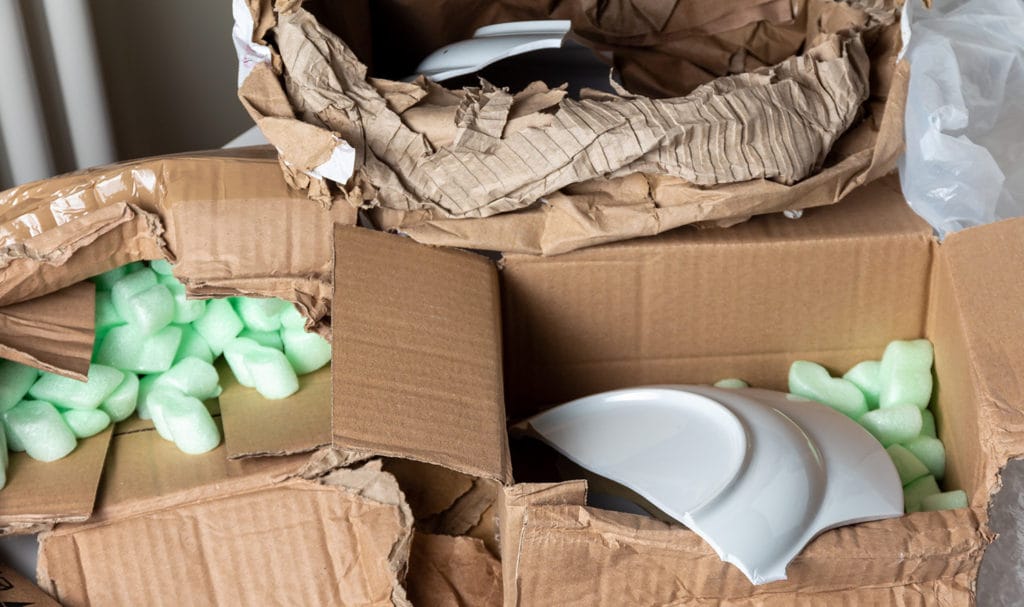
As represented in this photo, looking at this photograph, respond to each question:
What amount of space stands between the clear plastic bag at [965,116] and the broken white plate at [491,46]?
0.36m

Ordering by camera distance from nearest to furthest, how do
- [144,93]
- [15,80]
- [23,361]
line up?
1. [23,361]
2. [15,80]
3. [144,93]

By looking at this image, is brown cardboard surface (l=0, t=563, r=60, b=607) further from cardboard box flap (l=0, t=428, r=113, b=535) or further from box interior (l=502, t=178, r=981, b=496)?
box interior (l=502, t=178, r=981, b=496)

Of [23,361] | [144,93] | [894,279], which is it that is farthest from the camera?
[144,93]

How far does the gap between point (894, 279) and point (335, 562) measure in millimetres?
592

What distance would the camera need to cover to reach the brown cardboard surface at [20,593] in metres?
0.84

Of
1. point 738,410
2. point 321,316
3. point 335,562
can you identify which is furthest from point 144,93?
point 738,410

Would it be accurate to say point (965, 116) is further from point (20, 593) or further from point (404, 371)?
point (20, 593)

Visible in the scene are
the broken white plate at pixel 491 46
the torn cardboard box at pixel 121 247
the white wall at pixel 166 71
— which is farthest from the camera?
the white wall at pixel 166 71

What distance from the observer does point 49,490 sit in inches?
33.6

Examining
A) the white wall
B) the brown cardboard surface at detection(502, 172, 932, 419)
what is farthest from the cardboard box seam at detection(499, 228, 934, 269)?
the white wall

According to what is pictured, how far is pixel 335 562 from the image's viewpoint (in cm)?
88

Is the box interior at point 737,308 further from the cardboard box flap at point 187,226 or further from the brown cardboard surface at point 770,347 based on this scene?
the cardboard box flap at point 187,226

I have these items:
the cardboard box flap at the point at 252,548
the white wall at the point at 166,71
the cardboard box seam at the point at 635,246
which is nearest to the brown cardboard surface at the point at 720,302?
the cardboard box seam at the point at 635,246

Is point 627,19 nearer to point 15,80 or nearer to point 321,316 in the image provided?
point 321,316
